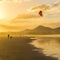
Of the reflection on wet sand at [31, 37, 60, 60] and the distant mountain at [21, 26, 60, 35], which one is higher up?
the distant mountain at [21, 26, 60, 35]

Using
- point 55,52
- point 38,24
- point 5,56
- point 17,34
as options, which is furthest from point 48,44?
point 5,56

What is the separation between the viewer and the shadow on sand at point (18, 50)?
169 centimetres

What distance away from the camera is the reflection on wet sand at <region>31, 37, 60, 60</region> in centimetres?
166

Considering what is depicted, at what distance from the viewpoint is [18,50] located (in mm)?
1739

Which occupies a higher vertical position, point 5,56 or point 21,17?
point 21,17

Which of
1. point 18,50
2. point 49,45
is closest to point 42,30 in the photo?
point 49,45

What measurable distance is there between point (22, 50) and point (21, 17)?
1.26ft

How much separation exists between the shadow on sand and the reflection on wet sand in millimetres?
47

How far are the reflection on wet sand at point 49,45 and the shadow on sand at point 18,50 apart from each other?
47 millimetres

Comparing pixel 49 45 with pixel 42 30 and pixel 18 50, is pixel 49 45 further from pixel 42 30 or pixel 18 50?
pixel 18 50

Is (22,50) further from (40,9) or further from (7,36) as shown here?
(40,9)

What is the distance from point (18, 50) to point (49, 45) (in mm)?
344

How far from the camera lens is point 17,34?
1803 millimetres

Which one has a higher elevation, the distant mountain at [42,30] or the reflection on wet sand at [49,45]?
the distant mountain at [42,30]
